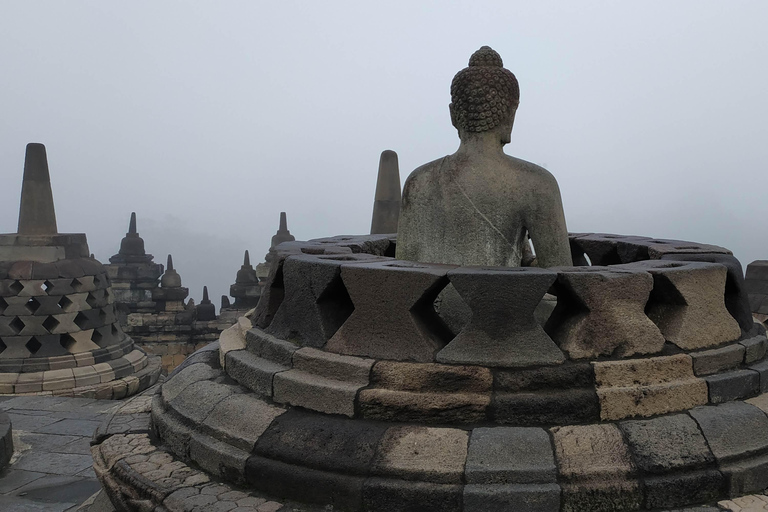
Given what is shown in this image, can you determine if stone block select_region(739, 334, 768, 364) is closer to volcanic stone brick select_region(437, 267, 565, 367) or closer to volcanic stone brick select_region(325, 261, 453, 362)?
volcanic stone brick select_region(437, 267, 565, 367)

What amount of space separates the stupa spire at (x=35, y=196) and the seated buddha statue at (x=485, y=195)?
6.81 meters

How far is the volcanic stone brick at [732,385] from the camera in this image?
9.49 feet

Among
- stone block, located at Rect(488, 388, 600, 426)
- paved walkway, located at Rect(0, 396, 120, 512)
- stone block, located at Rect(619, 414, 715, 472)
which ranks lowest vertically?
paved walkway, located at Rect(0, 396, 120, 512)

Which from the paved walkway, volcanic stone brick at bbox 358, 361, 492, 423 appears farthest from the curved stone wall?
volcanic stone brick at bbox 358, 361, 492, 423

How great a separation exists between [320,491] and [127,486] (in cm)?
97

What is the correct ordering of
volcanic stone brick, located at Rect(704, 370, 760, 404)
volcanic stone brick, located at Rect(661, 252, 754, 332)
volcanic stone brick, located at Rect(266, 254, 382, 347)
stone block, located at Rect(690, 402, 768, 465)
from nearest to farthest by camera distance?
stone block, located at Rect(690, 402, 768, 465)
volcanic stone brick, located at Rect(704, 370, 760, 404)
volcanic stone brick, located at Rect(266, 254, 382, 347)
volcanic stone brick, located at Rect(661, 252, 754, 332)

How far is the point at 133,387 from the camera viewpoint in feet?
28.4

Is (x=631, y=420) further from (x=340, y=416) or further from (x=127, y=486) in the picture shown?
(x=127, y=486)

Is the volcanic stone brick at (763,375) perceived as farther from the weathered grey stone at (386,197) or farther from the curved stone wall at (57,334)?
the curved stone wall at (57,334)

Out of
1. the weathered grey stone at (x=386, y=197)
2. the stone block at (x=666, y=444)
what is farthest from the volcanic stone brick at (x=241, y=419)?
the weathered grey stone at (x=386, y=197)

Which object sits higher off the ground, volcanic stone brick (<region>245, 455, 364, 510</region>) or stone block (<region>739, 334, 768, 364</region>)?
stone block (<region>739, 334, 768, 364</region>)

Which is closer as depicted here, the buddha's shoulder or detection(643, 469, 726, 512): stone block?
detection(643, 469, 726, 512): stone block

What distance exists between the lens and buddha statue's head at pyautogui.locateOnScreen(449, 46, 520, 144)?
352cm

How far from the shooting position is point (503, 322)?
276 centimetres
